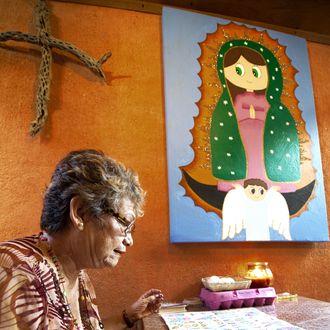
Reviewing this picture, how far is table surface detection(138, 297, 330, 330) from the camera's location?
41.5 inches

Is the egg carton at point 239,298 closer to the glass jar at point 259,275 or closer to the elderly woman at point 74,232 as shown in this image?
the glass jar at point 259,275

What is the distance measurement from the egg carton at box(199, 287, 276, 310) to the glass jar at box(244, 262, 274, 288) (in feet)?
0.22

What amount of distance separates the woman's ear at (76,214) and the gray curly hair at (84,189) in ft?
0.04

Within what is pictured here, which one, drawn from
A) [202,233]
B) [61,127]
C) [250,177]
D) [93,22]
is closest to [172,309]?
[202,233]

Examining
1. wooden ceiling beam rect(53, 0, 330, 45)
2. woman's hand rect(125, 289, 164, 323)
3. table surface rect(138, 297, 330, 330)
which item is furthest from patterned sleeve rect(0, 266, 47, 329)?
wooden ceiling beam rect(53, 0, 330, 45)

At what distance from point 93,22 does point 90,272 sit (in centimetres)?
127

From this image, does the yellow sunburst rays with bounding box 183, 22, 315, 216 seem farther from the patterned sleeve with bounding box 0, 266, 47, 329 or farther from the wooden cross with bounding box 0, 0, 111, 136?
the patterned sleeve with bounding box 0, 266, 47, 329

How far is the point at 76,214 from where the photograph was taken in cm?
92

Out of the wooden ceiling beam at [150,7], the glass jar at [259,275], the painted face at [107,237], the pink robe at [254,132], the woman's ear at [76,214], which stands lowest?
the glass jar at [259,275]

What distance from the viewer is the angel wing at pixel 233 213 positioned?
1655 millimetres

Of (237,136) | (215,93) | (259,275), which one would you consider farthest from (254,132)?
(259,275)

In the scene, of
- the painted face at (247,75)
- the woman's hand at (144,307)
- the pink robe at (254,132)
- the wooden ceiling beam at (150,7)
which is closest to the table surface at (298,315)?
the woman's hand at (144,307)

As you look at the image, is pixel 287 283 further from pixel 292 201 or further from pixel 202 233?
pixel 202 233

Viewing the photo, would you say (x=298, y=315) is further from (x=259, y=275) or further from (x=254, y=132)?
(x=254, y=132)
